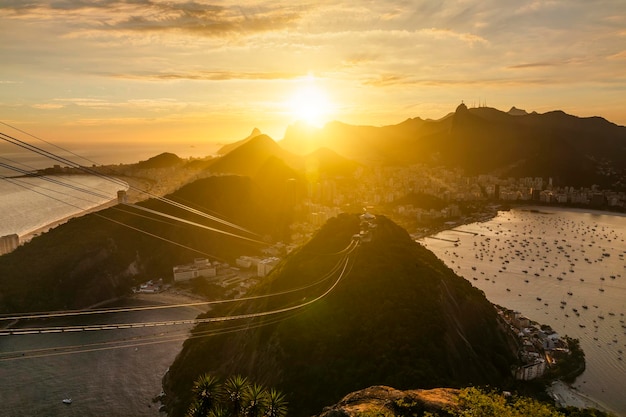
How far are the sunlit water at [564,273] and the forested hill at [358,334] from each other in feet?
20.5

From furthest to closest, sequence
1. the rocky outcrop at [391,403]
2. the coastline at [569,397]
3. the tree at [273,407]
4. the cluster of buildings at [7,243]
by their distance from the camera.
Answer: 1. the cluster of buildings at [7,243]
2. the coastline at [569,397]
3. the tree at [273,407]
4. the rocky outcrop at [391,403]

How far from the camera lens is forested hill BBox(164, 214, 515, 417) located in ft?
41.6

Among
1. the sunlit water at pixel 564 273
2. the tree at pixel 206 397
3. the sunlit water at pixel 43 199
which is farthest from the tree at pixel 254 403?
the sunlit water at pixel 43 199

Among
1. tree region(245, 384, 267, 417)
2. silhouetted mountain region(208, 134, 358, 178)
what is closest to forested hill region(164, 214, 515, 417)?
tree region(245, 384, 267, 417)

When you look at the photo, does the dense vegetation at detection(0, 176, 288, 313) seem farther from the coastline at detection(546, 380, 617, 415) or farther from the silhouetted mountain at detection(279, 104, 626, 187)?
the silhouetted mountain at detection(279, 104, 626, 187)

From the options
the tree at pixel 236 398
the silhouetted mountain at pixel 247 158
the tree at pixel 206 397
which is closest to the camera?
the tree at pixel 236 398

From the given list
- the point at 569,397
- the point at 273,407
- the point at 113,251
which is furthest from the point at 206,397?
the point at 113,251

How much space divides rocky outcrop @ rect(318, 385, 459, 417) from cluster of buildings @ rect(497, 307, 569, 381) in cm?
957

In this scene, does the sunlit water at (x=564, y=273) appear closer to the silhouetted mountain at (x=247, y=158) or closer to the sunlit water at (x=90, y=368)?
the sunlit water at (x=90, y=368)

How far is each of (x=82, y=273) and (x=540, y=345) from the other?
25557 mm

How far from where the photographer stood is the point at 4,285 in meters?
24.7

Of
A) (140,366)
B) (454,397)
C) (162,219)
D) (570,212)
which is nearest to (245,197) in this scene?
(162,219)

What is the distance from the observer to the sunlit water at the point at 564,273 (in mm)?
19906

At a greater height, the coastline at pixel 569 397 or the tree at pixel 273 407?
the tree at pixel 273 407
